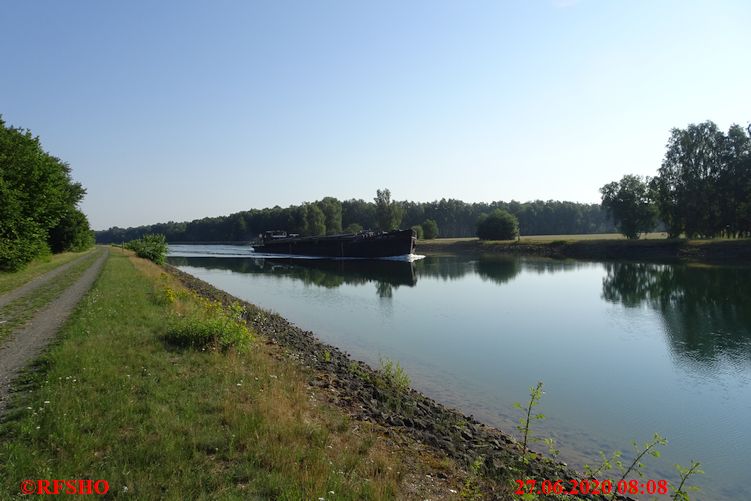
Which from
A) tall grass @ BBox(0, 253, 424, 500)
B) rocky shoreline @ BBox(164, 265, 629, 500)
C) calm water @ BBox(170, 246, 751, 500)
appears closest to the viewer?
tall grass @ BBox(0, 253, 424, 500)

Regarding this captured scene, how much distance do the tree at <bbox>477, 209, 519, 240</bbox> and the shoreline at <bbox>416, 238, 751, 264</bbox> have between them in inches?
165

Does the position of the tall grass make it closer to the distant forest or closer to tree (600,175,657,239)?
tree (600,175,657,239)

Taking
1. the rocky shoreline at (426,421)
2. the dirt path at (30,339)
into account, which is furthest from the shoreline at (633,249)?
the dirt path at (30,339)

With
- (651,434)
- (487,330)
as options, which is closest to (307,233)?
(487,330)

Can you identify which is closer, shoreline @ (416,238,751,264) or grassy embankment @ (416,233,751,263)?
shoreline @ (416,238,751,264)

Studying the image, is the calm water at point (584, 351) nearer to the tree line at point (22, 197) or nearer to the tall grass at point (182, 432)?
the tall grass at point (182, 432)

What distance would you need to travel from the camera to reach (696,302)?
98.1 feet

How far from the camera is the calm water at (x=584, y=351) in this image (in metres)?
10.8

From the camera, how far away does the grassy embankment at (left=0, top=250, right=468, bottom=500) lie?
5.28m

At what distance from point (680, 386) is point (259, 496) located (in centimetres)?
1441

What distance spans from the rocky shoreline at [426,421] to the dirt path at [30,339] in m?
5.88

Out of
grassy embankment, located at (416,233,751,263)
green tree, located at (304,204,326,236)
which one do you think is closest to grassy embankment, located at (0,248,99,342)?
grassy embankment, located at (416,233,751,263)

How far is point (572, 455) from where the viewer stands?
31.8 feet

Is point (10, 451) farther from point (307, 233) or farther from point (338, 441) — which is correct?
point (307, 233)
